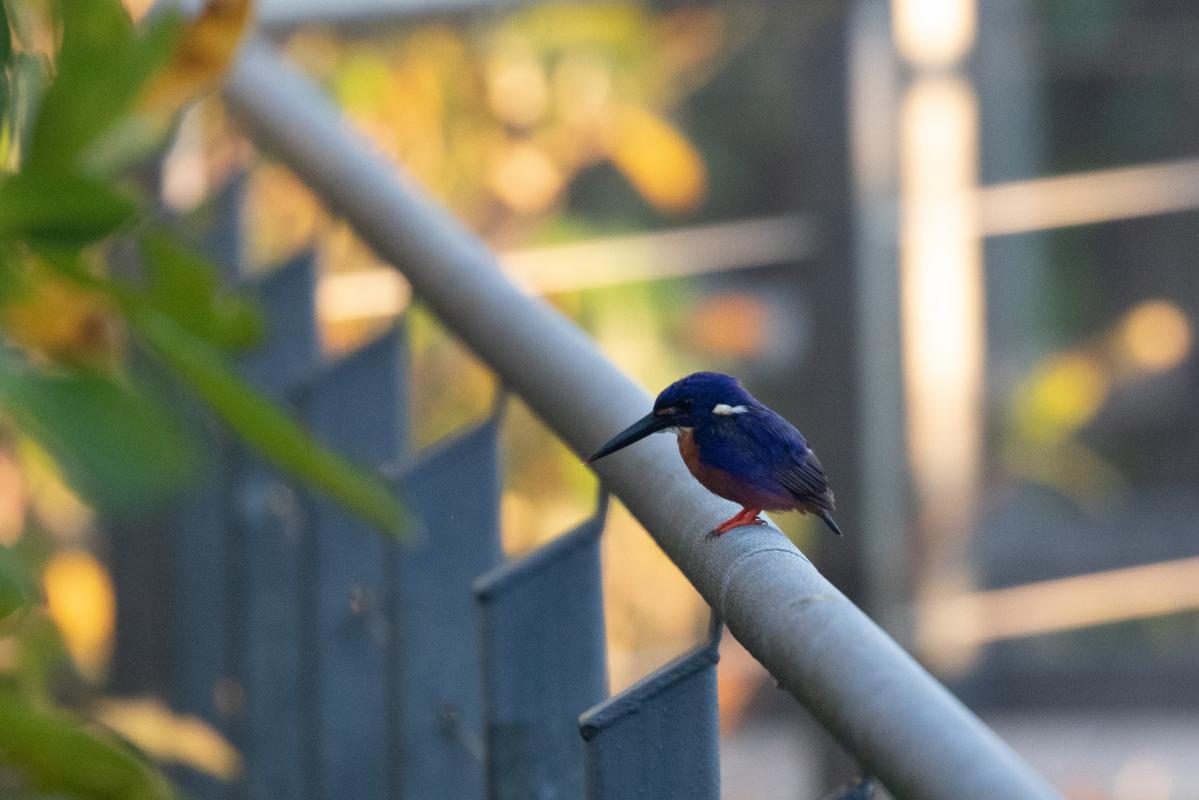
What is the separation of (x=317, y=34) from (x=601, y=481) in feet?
6.46

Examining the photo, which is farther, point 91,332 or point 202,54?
point 202,54

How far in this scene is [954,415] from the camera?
322 centimetres

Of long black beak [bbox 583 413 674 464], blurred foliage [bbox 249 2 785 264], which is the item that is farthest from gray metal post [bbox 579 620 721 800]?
blurred foliage [bbox 249 2 785 264]

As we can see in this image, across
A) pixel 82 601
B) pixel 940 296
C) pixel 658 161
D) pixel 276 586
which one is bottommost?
pixel 276 586

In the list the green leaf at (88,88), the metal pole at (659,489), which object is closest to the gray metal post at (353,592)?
the metal pole at (659,489)

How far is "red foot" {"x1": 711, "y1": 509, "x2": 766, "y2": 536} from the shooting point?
2.51ft

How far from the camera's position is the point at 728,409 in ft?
2.96

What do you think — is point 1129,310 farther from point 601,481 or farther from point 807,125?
point 601,481

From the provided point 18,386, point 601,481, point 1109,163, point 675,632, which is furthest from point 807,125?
point 18,386

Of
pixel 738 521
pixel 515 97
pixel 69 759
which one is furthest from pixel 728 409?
pixel 515 97

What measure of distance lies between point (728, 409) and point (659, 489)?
0.07 metres

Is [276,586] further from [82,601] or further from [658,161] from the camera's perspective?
[658,161]

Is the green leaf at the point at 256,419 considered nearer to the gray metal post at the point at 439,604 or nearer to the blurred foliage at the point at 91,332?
the blurred foliage at the point at 91,332

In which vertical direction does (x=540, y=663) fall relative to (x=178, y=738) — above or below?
below
